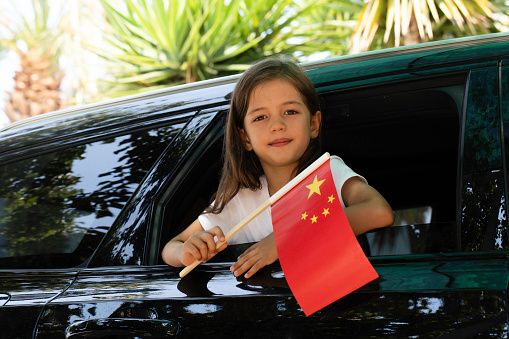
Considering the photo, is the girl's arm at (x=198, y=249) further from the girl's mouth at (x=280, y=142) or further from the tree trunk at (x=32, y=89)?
the tree trunk at (x=32, y=89)

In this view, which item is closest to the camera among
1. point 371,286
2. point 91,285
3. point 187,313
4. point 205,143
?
point 371,286

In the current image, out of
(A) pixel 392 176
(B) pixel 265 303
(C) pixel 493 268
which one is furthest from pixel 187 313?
(A) pixel 392 176

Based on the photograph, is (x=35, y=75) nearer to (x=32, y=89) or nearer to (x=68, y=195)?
(x=32, y=89)

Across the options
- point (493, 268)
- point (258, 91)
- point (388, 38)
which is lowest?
point (493, 268)

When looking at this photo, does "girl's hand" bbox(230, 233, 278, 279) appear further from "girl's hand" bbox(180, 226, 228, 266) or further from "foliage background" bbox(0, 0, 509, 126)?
"foliage background" bbox(0, 0, 509, 126)

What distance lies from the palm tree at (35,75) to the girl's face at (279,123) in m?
11.6

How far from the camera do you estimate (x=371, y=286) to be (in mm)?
1265

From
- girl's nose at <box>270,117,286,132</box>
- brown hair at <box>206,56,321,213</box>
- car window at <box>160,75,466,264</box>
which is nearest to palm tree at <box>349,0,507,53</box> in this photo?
car window at <box>160,75,466,264</box>

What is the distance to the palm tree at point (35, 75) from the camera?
12.8m

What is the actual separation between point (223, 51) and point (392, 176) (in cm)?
664

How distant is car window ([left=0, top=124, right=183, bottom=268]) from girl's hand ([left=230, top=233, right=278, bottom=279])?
1.57 feet

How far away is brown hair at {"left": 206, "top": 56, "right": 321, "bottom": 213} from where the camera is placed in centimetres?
184

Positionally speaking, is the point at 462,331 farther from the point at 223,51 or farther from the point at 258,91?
the point at 223,51

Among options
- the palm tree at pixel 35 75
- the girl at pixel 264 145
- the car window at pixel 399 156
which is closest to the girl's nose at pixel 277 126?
the girl at pixel 264 145
